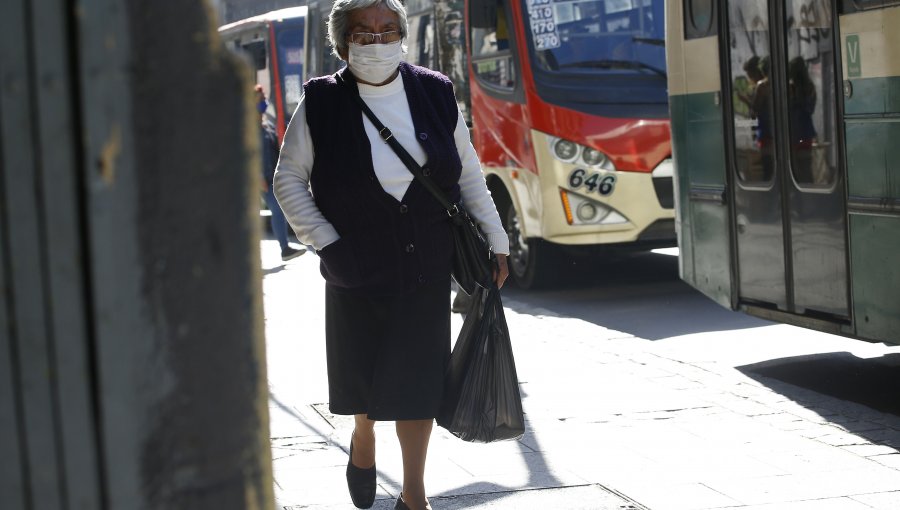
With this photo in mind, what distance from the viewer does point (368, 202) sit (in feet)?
14.1

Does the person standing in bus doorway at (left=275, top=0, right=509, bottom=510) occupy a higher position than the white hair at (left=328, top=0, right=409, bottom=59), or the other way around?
the white hair at (left=328, top=0, right=409, bottom=59)

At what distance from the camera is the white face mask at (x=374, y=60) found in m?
4.33

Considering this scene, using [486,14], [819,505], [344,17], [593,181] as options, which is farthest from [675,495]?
[486,14]

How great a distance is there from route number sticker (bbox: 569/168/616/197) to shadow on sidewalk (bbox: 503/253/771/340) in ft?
2.69

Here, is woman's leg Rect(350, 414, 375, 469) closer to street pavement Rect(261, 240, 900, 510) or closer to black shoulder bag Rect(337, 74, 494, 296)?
street pavement Rect(261, 240, 900, 510)

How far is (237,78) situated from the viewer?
1.49 meters

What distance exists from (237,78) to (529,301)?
368 inches

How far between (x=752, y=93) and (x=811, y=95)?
62cm

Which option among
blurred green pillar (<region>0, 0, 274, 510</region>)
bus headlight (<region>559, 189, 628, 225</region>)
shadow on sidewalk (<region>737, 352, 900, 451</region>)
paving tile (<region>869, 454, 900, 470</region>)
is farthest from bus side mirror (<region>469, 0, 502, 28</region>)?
blurred green pillar (<region>0, 0, 274, 510</region>)

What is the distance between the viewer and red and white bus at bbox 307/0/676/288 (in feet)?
34.1

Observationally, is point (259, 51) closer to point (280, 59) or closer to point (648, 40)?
point (280, 59)

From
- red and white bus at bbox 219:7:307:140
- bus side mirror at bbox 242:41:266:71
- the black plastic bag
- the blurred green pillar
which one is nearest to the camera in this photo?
the blurred green pillar

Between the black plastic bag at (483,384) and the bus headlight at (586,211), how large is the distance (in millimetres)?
5868

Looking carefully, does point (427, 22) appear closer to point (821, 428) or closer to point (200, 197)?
point (821, 428)
